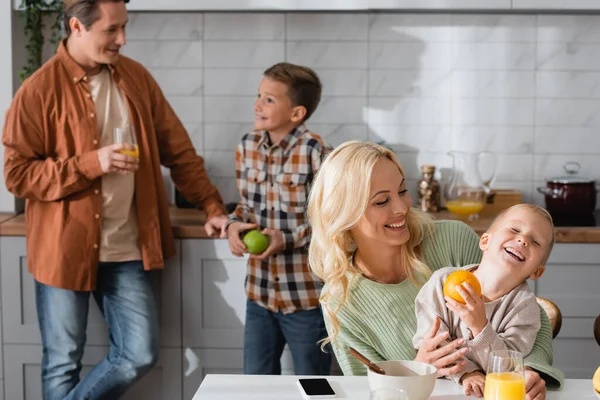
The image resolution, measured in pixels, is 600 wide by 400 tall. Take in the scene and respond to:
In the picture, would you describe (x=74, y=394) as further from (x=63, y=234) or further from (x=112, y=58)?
(x=112, y=58)

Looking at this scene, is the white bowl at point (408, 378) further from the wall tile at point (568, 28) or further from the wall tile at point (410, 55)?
the wall tile at point (568, 28)

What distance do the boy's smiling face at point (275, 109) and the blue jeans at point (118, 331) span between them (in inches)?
25.4

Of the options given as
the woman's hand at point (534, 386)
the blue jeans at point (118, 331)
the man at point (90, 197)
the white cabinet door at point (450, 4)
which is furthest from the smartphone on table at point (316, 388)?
the white cabinet door at point (450, 4)

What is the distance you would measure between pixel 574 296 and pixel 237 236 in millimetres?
1226

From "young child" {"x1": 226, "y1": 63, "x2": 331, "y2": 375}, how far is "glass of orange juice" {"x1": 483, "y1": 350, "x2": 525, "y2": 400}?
1391 millimetres

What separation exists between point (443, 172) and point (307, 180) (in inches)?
39.4

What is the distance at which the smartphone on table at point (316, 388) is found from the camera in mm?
1763

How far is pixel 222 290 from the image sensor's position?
131 inches

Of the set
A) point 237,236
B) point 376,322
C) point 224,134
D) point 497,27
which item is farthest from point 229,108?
point 376,322

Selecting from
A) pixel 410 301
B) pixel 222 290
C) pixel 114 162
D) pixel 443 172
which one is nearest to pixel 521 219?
pixel 410 301

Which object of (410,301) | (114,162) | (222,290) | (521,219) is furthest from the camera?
(222,290)

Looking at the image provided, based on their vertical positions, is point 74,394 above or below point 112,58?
below

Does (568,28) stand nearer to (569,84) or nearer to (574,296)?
(569,84)

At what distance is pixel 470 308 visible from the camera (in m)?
1.74
